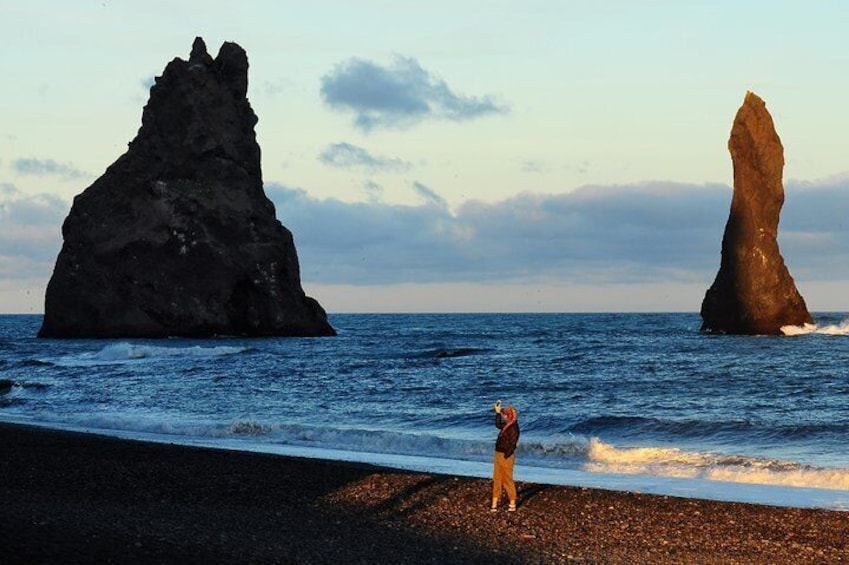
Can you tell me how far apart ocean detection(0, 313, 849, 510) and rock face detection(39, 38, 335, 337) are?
22.8 m

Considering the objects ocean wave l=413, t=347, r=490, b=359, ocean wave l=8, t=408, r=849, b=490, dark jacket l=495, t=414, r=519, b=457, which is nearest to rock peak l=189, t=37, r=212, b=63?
ocean wave l=413, t=347, r=490, b=359

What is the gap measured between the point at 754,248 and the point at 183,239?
49.2 meters

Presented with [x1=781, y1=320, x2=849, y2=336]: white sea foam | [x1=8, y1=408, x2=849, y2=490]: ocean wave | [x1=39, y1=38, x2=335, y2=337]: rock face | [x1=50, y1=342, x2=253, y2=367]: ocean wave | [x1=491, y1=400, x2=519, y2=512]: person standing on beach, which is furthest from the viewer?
[x1=781, y1=320, x2=849, y2=336]: white sea foam

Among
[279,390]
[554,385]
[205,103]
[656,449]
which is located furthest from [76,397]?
[205,103]

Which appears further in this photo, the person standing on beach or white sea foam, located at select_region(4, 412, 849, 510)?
white sea foam, located at select_region(4, 412, 849, 510)

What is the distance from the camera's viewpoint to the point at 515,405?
37438 mm

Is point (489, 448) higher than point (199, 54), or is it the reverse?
point (199, 54)

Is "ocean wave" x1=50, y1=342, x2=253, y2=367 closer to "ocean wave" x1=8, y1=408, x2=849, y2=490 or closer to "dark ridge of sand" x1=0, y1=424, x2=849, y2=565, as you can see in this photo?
"ocean wave" x1=8, y1=408, x2=849, y2=490

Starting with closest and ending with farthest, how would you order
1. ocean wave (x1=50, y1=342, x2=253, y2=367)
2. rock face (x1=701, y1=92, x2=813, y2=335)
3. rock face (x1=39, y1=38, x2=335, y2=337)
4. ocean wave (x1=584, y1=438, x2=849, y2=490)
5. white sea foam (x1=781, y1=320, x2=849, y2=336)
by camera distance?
ocean wave (x1=584, y1=438, x2=849, y2=490) → ocean wave (x1=50, y1=342, x2=253, y2=367) → rock face (x1=39, y1=38, x2=335, y2=337) → rock face (x1=701, y1=92, x2=813, y2=335) → white sea foam (x1=781, y1=320, x2=849, y2=336)

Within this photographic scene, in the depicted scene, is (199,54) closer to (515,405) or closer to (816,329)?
(816,329)

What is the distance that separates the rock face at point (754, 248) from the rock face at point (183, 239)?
37115mm

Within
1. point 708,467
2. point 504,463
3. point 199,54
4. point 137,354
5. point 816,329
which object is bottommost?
point 708,467

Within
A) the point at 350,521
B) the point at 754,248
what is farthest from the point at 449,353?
the point at 350,521

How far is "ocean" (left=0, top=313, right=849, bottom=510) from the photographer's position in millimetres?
23578
